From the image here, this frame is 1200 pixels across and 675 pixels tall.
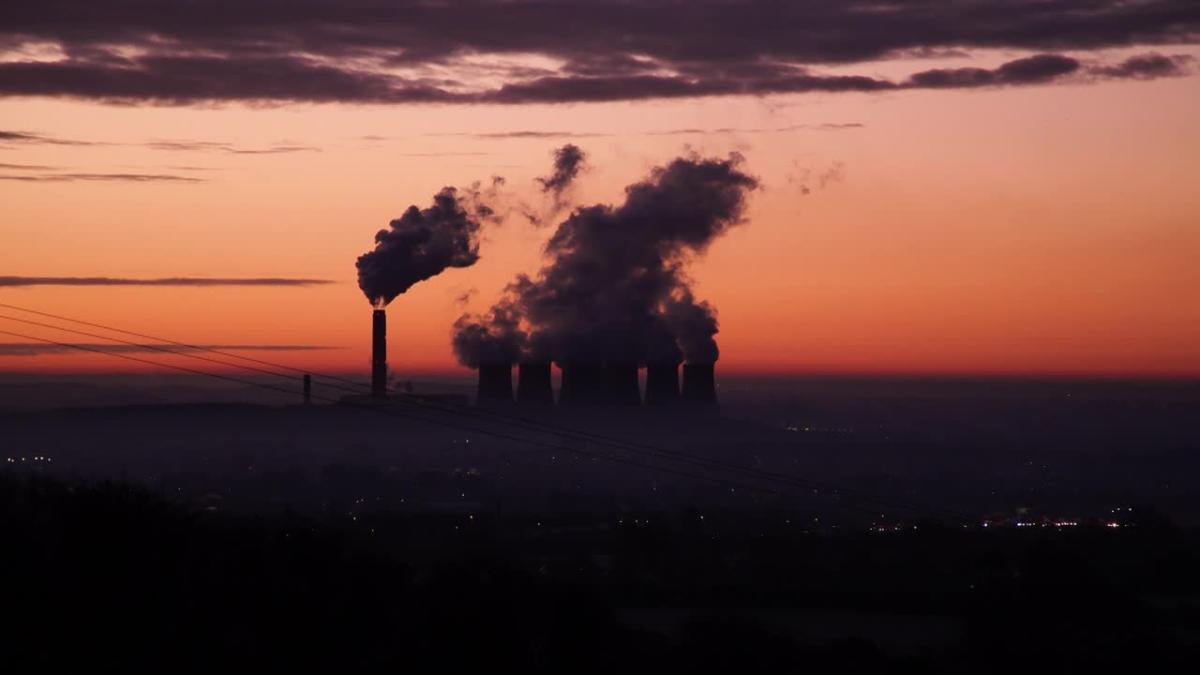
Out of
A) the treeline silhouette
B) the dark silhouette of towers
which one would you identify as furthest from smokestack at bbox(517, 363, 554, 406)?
the treeline silhouette

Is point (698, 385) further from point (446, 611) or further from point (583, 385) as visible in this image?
point (446, 611)

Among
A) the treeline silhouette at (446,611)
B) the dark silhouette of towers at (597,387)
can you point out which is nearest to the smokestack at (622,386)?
the dark silhouette of towers at (597,387)

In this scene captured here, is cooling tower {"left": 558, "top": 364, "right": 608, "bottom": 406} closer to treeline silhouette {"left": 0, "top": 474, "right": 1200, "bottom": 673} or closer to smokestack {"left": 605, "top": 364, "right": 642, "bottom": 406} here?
smokestack {"left": 605, "top": 364, "right": 642, "bottom": 406}

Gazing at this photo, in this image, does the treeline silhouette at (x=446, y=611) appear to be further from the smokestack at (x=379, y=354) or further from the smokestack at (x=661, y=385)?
the smokestack at (x=661, y=385)

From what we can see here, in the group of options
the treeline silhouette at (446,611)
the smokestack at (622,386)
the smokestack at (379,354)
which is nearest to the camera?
the treeline silhouette at (446,611)

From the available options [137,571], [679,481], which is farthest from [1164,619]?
[679,481]

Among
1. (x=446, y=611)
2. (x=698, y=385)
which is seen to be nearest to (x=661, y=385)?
(x=698, y=385)

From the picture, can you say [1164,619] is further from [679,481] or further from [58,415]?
[58,415]
